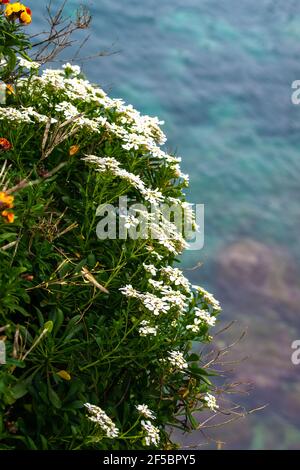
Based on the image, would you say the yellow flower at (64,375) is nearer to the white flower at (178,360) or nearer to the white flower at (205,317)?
the white flower at (178,360)

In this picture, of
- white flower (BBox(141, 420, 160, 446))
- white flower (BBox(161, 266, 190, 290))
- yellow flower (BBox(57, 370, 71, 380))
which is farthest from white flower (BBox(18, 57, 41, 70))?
white flower (BBox(141, 420, 160, 446))

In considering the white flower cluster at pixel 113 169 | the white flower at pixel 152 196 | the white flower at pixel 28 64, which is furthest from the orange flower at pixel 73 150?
the white flower at pixel 28 64

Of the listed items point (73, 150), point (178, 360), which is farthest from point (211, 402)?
point (73, 150)

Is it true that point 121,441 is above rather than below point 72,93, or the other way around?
below

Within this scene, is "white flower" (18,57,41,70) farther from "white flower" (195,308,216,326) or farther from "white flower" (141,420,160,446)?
"white flower" (141,420,160,446)

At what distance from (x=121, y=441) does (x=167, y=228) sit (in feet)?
3.85

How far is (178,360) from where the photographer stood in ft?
13.2

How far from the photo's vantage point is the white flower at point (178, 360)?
4004 millimetres

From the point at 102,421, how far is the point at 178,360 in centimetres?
66

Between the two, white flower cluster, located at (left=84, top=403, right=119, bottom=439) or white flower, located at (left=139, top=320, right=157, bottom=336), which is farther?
white flower, located at (left=139, top=320, right=157, bottom=336)

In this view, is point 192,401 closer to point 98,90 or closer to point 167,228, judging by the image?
point 167,228

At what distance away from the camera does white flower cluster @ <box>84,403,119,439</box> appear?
351cm

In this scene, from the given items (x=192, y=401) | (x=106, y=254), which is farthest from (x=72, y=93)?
(x=192, y=401)

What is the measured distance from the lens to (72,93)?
4.49 m
